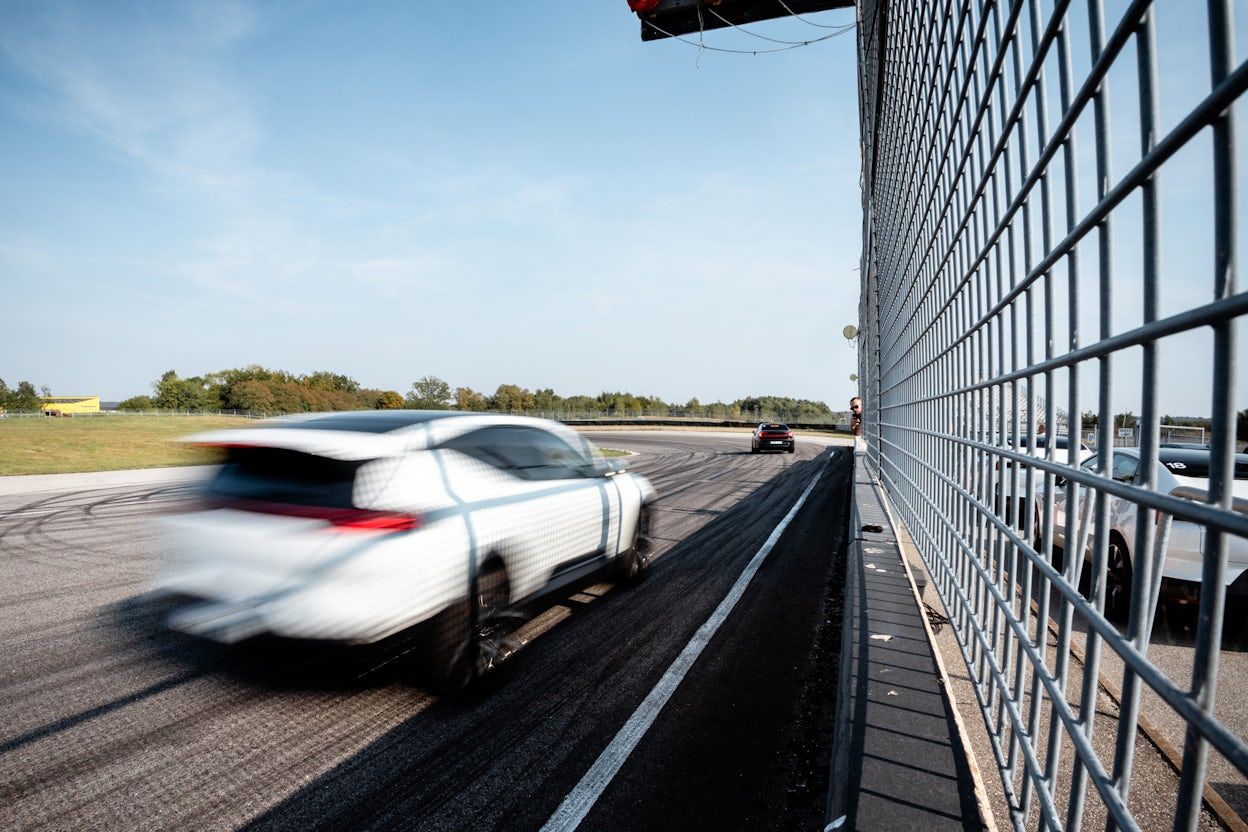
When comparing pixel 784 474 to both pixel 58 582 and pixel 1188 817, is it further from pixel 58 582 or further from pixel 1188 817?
pixel 1188 817

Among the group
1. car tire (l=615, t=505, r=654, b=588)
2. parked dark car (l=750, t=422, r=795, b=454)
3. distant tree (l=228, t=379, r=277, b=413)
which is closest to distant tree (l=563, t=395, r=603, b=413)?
distant tree (l=228, t=379, r=277, b=413)

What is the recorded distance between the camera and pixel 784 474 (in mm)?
17828

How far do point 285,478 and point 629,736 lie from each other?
2455mm

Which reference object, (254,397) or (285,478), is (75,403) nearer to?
(254,397)

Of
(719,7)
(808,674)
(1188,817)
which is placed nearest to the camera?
(1188,817)

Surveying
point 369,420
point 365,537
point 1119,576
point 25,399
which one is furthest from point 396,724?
point 25,399

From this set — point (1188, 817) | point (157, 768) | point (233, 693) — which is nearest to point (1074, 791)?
point (1188, 817)

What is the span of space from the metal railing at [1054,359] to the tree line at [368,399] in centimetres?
4498

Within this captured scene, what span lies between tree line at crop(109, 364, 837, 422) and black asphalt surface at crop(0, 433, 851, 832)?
42.5m

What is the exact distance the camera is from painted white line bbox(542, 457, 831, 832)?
9.19 ft

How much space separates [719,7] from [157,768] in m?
15.1

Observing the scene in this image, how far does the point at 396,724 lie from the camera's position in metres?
3.56

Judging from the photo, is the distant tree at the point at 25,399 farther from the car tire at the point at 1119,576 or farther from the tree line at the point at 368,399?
the car tire at the point at 1119,576

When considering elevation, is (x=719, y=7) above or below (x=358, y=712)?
above
